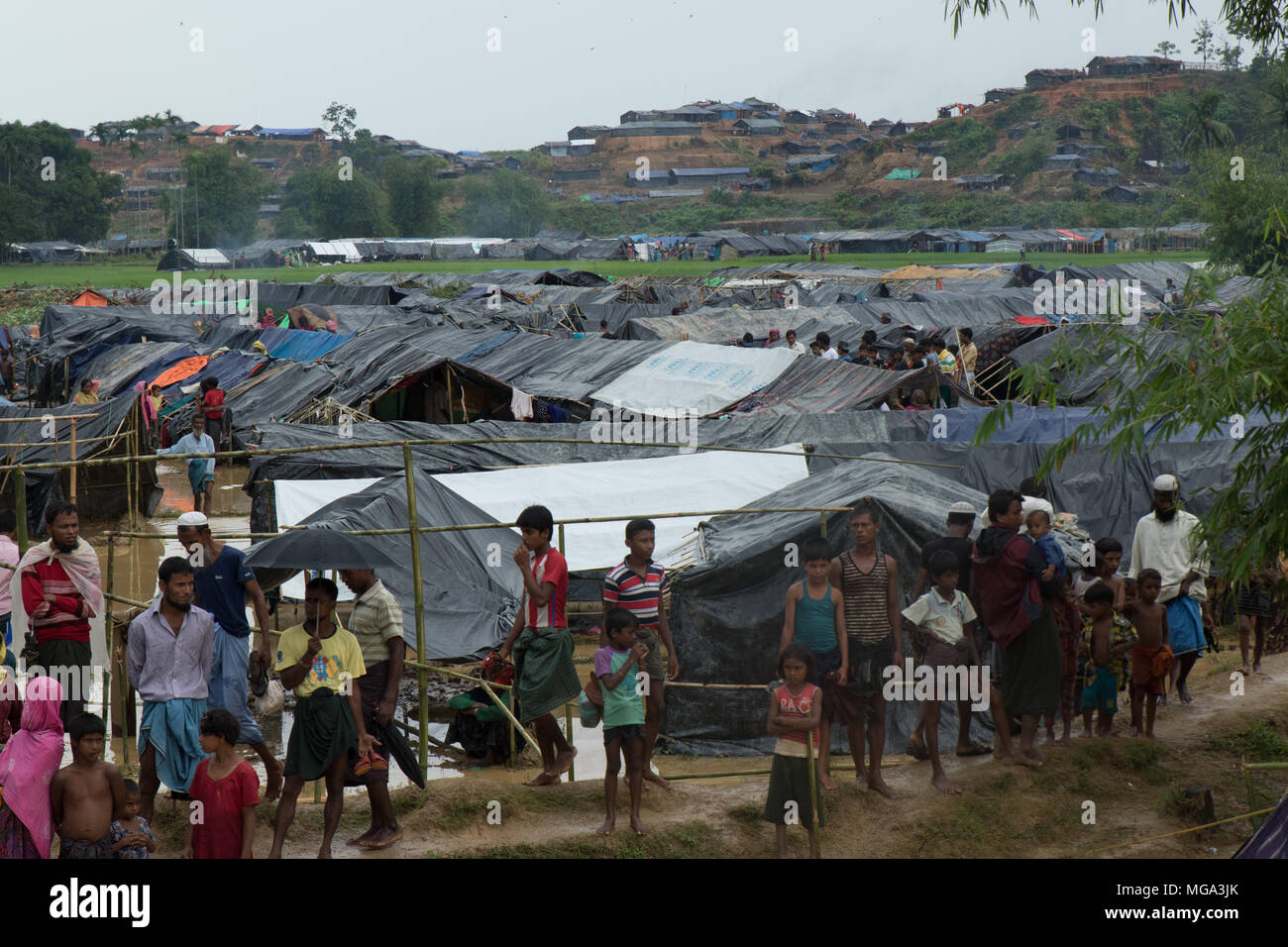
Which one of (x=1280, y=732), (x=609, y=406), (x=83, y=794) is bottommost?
(x=1280, y=732)

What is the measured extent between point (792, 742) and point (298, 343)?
26273mm

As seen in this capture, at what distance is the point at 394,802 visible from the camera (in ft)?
23.5

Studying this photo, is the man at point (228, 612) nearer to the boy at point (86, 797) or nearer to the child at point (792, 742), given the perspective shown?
the boy at point (86, 797)

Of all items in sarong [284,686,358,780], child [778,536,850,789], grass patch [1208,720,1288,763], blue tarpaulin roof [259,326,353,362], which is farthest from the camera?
blue tarpaulin roof [259,326,353,362]

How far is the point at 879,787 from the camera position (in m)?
7.52

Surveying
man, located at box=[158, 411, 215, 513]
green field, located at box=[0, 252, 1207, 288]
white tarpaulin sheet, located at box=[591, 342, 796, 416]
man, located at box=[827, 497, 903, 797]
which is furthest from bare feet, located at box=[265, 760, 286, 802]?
green field, located at box=[0, 252, 1207, 288]

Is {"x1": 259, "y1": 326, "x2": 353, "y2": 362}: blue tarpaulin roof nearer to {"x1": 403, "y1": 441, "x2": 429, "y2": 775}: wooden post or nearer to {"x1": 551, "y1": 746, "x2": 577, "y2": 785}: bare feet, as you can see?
{"x1": 403, "y1": 441, "x2": 429, "y2": 775}: wooden post

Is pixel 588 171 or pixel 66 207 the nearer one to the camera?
pixel 66 207

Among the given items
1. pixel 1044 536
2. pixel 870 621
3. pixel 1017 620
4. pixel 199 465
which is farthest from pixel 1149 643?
pixel 199 465

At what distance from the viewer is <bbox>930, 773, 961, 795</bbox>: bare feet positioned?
7.54 meters

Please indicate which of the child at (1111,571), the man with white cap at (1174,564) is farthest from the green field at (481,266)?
the child at (1111,571)
